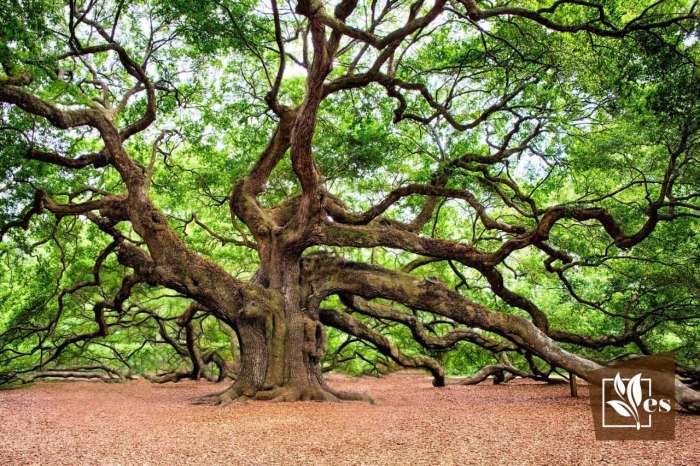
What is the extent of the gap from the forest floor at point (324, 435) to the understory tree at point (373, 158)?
125cm

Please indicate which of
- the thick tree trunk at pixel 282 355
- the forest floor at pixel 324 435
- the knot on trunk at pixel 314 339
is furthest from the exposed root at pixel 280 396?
the knot on trunk at pixel 314 339

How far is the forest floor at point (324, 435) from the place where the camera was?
12.2ft

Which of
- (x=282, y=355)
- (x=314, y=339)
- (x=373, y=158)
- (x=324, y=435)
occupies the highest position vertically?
(x=373, y=158)

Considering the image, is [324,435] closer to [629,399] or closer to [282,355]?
[282,355]

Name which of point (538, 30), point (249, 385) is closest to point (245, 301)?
point (249, 385)

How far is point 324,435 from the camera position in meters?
4.60

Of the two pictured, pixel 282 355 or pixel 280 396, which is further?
pixel 282 355

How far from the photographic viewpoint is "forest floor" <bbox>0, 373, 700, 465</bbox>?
12.2 feet

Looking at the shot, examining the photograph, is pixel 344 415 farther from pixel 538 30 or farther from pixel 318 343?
pixel 538 30

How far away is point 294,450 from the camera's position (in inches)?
157

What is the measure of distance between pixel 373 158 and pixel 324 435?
5.70 m

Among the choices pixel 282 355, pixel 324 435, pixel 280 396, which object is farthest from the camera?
pixel 282 355

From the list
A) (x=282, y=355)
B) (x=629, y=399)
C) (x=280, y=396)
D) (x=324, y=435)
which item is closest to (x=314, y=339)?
(x=282, y=355)

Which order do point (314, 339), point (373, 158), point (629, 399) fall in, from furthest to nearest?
point (373, 158)
point (314, 339)
point (629, 399)
